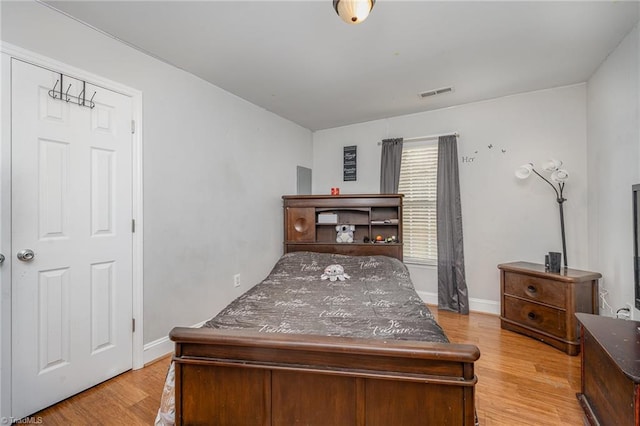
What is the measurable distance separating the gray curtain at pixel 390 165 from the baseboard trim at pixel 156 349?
2961mm

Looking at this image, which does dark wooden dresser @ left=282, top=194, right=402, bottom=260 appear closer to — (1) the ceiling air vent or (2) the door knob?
(1) the ceiling air vent

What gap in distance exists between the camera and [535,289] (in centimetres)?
272

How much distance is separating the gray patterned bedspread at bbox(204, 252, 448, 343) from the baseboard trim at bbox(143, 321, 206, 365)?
35.4 inches

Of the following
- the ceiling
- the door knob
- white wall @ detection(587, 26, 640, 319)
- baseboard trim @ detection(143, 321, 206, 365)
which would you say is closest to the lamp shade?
white wall @ detection(587, 26, 640, 319)

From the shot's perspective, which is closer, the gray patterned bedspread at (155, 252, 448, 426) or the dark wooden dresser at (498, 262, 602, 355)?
the gray patterned bedspread at (155, 252, 448, 426)

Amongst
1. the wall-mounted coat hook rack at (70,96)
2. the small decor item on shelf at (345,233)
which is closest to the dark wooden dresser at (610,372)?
the small decor item on shelf at (345,233)

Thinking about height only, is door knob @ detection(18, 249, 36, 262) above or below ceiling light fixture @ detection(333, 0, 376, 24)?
below

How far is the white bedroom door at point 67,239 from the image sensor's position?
1.69 metres

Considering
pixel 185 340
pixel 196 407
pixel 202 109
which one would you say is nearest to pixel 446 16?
pixel 202 109

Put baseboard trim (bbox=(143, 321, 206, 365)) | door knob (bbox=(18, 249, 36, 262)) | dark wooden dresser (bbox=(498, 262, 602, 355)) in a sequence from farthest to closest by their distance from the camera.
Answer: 1. dark wooden dresser (bbox=(498, 262, 602, 355))
2. baseboard trim (bbox=(143, 321, 206, 365))
3. door knob (bbox=(18, 249, 36, 262))

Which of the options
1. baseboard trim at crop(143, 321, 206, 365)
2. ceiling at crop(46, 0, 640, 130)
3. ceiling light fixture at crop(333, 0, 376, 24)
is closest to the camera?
ceiling light fixture at crop(333, 0, 376, 24)

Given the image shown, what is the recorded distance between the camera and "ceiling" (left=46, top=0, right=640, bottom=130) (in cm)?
181

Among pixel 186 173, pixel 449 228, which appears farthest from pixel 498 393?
pixel 186 173

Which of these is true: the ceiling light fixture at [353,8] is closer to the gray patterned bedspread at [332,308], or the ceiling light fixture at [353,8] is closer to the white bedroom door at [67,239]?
the gray patterned bedspread at [332,308]
